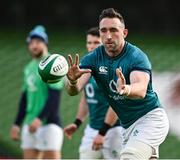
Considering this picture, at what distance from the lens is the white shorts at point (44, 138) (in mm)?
9312

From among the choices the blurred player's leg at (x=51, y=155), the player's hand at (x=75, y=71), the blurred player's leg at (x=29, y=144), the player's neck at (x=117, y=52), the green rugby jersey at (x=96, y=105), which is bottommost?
the blurred player's leg at (x=51, y=155)

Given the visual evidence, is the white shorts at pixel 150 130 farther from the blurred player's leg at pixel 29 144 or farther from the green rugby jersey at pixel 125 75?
the blurred player's leg at pixel 29 144

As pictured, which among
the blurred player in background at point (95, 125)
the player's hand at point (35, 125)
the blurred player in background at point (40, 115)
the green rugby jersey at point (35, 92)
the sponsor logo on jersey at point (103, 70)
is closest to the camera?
the sponsor logo on jersey at point (103, 70)

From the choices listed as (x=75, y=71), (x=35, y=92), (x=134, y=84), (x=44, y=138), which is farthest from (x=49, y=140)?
(x=134, y=84)

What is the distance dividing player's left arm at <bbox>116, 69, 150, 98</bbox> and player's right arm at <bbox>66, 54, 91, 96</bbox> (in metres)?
0.43

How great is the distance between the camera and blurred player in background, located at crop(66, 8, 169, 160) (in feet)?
21.0

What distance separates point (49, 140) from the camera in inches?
366

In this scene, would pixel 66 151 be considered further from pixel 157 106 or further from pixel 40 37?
pixel 157 106

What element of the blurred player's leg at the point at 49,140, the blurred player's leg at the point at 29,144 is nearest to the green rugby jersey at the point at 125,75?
the blurred player's leg at the point at 49,140

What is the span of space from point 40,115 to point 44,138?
30cm

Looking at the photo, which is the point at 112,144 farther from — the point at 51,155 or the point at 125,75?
the point at 125,75

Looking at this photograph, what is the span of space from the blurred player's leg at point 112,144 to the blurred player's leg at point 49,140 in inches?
48.7

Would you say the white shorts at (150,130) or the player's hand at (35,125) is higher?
the player's hand at (35,125)

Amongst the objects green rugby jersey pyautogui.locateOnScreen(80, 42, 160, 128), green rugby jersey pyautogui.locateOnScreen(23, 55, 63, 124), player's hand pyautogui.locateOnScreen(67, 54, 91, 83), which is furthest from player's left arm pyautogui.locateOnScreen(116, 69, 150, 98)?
→ green rugby jersey pyautogui.locateOnScreen(23, 55, 63, 124)
